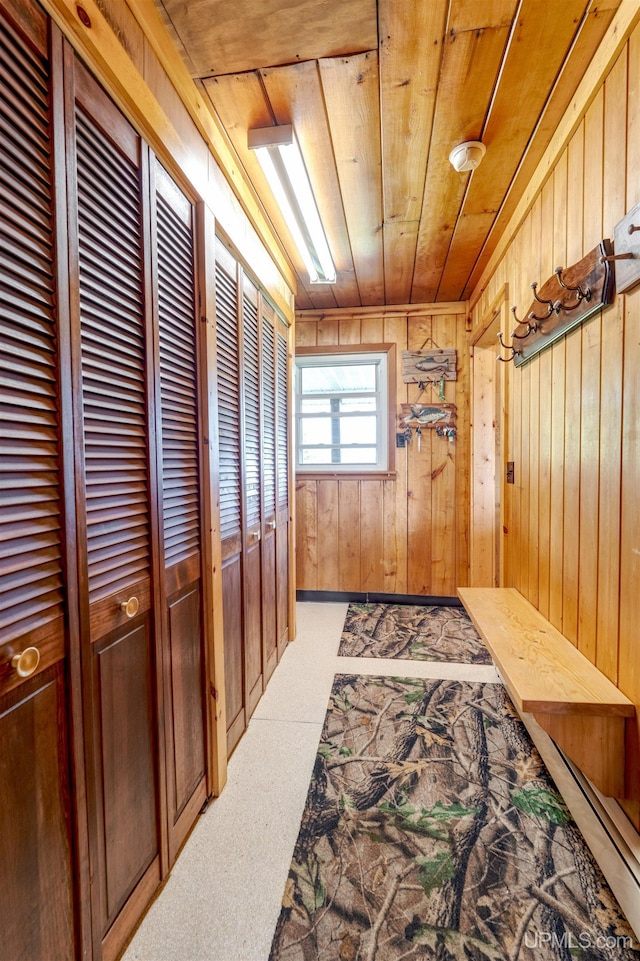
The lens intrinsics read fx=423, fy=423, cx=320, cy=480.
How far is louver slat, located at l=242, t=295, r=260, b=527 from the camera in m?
1.96

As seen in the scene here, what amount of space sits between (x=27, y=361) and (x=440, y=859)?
1705 millimetres

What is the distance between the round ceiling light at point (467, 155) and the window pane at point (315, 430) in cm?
214

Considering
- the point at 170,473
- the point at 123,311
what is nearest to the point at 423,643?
the point at 170,473

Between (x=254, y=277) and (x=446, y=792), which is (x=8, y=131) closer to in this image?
(x=254, y=277)

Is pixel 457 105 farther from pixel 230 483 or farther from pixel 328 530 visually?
pixel 328 530

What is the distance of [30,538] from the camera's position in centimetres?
76

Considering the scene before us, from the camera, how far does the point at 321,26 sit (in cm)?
121

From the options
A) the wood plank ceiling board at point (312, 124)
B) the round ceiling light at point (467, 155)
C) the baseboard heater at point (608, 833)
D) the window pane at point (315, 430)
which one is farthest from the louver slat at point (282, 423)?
the baseboard heater at point (608, 833)

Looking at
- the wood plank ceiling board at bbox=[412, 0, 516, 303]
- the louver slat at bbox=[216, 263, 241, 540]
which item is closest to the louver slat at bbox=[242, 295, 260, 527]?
the louver slat at bbox=[216, 263, 241, 540]

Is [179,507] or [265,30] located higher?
[265,30]

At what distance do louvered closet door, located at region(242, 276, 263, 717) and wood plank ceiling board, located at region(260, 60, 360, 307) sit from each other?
55 centimetres

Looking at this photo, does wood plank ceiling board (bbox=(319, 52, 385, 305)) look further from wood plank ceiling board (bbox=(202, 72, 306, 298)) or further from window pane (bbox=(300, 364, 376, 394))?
window pane (bbox=(300, 364, 376, 394))

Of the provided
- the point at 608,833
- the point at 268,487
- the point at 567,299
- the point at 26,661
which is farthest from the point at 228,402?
the point at 608,833

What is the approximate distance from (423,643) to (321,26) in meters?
2.97
